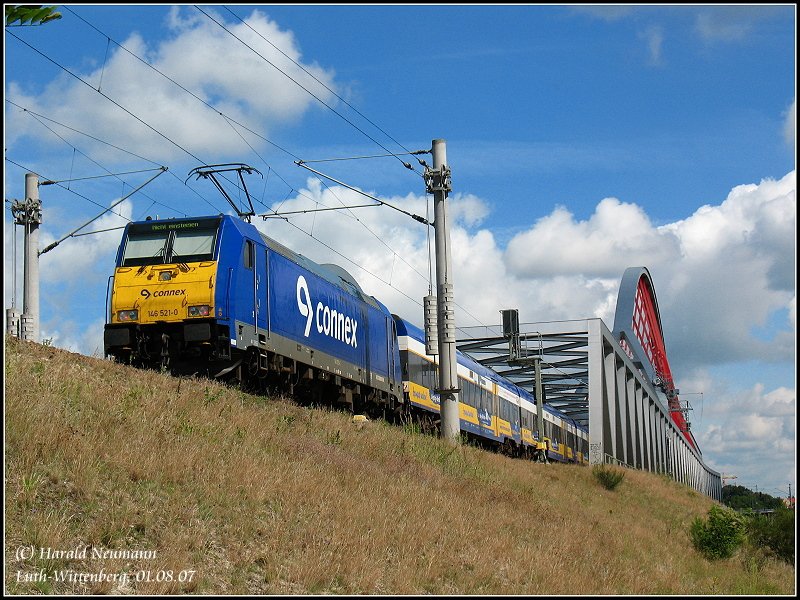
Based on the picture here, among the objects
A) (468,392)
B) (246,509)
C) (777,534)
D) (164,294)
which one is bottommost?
(777,534)

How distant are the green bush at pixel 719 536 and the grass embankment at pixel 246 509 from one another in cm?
253

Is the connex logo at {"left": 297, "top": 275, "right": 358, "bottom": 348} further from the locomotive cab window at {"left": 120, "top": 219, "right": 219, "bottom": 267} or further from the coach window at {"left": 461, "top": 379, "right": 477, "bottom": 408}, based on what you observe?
the coach window at {"left": 461, "top": 379, "right": 477, "bottom": 408}

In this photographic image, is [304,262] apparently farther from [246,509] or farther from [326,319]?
[246,509]

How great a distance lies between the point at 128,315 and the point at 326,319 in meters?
6.17

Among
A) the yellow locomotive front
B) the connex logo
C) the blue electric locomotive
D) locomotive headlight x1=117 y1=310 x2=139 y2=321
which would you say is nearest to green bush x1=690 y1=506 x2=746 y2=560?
the blue electric locomotive

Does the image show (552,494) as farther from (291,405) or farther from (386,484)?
(386,484)

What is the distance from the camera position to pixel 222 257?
59.3 ft

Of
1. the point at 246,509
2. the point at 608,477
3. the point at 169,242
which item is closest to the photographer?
the point at 246,509

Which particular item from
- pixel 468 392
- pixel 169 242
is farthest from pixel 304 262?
pixel 468 392

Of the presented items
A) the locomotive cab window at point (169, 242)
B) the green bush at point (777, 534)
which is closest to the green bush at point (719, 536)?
the green bush at point (777, 534)

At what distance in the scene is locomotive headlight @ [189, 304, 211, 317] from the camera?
57.9 feet

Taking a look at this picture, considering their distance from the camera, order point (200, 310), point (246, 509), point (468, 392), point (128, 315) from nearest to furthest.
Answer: point (246, 509), point (200, 310), point (128, 315), point (468, 392)

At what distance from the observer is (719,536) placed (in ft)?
65.7

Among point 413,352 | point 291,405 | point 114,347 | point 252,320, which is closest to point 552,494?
point 291,405
